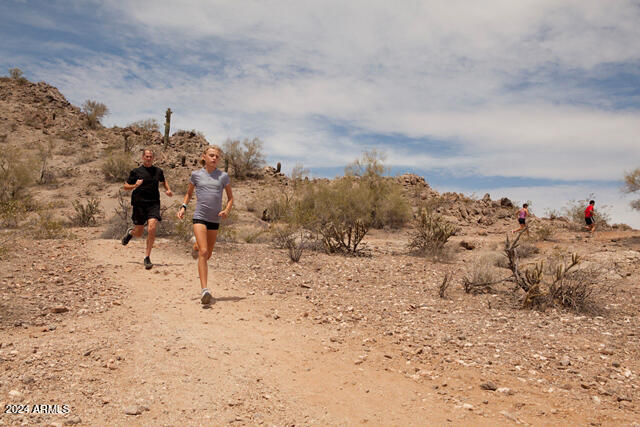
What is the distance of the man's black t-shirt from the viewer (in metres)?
6.74

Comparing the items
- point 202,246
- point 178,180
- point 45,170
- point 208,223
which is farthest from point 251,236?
point 45,170

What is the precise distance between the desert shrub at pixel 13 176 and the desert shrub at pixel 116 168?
5883 millimetres

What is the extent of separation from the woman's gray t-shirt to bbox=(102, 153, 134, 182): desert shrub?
2095 cm

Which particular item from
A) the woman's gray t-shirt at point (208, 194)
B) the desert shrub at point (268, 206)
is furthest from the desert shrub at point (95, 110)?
the woman's gray t-shirt at point (208, 194)

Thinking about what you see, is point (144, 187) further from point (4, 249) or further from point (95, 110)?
point (95, 110)

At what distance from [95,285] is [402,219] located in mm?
16300

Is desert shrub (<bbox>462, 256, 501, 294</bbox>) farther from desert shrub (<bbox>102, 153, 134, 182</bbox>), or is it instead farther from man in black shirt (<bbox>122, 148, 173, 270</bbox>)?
desert shrub (<bbox>102, 153, 134, 182</bbox>)

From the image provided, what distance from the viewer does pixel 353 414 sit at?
116 inches

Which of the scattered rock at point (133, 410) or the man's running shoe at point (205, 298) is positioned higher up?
the man's running shoe at point (205, 298)

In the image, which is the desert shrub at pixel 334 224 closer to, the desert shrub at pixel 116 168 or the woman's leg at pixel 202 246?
the woman's leg at pixel 202 246

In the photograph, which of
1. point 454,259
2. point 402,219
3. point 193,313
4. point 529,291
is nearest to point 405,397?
point 193,313

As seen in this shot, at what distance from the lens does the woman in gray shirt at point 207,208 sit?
5227 millimetres

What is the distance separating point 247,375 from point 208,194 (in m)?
2.70

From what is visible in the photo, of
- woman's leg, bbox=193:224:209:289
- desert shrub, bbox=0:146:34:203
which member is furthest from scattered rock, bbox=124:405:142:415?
desert shrub, bbox=0:146:34:203
